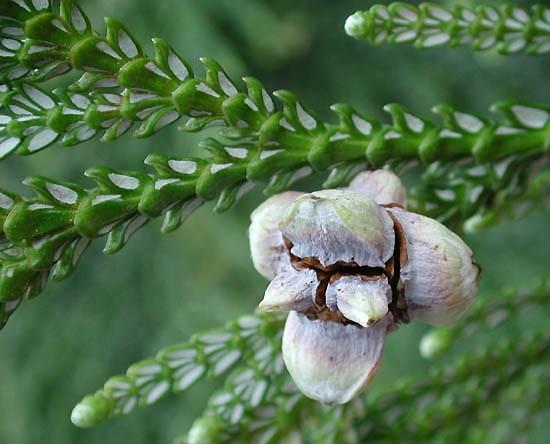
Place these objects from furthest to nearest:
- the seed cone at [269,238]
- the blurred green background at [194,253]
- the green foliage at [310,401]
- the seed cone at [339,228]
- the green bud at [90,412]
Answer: the blurred green background at [194,253], the green foliage at [310,401], the green bud at [90,412], the seed cone at [269,238], the seed cone at [339,228]

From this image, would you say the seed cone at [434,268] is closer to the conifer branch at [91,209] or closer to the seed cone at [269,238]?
the seed cone at [269,238]

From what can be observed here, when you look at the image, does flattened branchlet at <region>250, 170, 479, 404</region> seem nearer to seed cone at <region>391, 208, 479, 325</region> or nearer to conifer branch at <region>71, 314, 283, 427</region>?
seed cone at <region>391, 208, 479, 325</region>

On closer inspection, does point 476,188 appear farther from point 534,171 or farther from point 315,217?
point 315,217

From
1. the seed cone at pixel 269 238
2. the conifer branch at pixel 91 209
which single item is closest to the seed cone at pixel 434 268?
the seed cone at pixel 269 238

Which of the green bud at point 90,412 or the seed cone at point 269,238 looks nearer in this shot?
the seed cone at point 269,238


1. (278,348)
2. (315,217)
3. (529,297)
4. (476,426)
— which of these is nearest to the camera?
(315,217)

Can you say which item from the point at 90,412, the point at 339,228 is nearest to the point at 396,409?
the point at 90,412

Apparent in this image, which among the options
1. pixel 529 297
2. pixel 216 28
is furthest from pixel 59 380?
pixel 529 297
